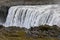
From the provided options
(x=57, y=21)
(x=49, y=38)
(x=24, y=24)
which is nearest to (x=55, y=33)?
(x=49, y=38)

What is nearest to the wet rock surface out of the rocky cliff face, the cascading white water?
the cascading white water

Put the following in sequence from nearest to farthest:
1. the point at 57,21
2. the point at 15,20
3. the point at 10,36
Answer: the point at 10,36 → the point at 57,21 → the point at 15,20

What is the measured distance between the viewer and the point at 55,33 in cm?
462

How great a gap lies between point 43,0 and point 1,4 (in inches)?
85.4

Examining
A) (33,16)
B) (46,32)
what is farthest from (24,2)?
(46,32)

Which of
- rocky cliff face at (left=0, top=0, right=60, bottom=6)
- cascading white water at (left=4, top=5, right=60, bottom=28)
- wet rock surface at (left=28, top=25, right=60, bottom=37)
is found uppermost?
rocky cliff face at (left=0, top=0, right=60, bottom=6)

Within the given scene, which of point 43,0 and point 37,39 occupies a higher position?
point 43,0

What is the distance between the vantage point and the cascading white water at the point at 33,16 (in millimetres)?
6875

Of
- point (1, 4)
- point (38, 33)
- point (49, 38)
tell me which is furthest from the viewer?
point (1, 4)

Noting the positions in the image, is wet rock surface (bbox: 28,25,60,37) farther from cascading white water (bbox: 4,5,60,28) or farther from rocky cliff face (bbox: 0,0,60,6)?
rocky cliff face (bbox: 0,0,60,6)

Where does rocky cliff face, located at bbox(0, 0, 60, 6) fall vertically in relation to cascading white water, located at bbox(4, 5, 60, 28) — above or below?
above

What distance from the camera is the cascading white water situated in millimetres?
6875

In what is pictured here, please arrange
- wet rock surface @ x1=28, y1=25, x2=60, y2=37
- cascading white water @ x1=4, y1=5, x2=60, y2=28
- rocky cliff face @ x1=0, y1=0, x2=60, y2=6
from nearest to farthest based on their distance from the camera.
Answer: wet rock surface @ x1=28, y1=25, x2=60, y2=37 < cascading white water @ x1=4, y1=5, x2=60, y2=28 < rocky cliff face @ x1=0, y1=0, x2=60, y2=6

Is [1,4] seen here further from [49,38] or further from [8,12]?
[49,38]
